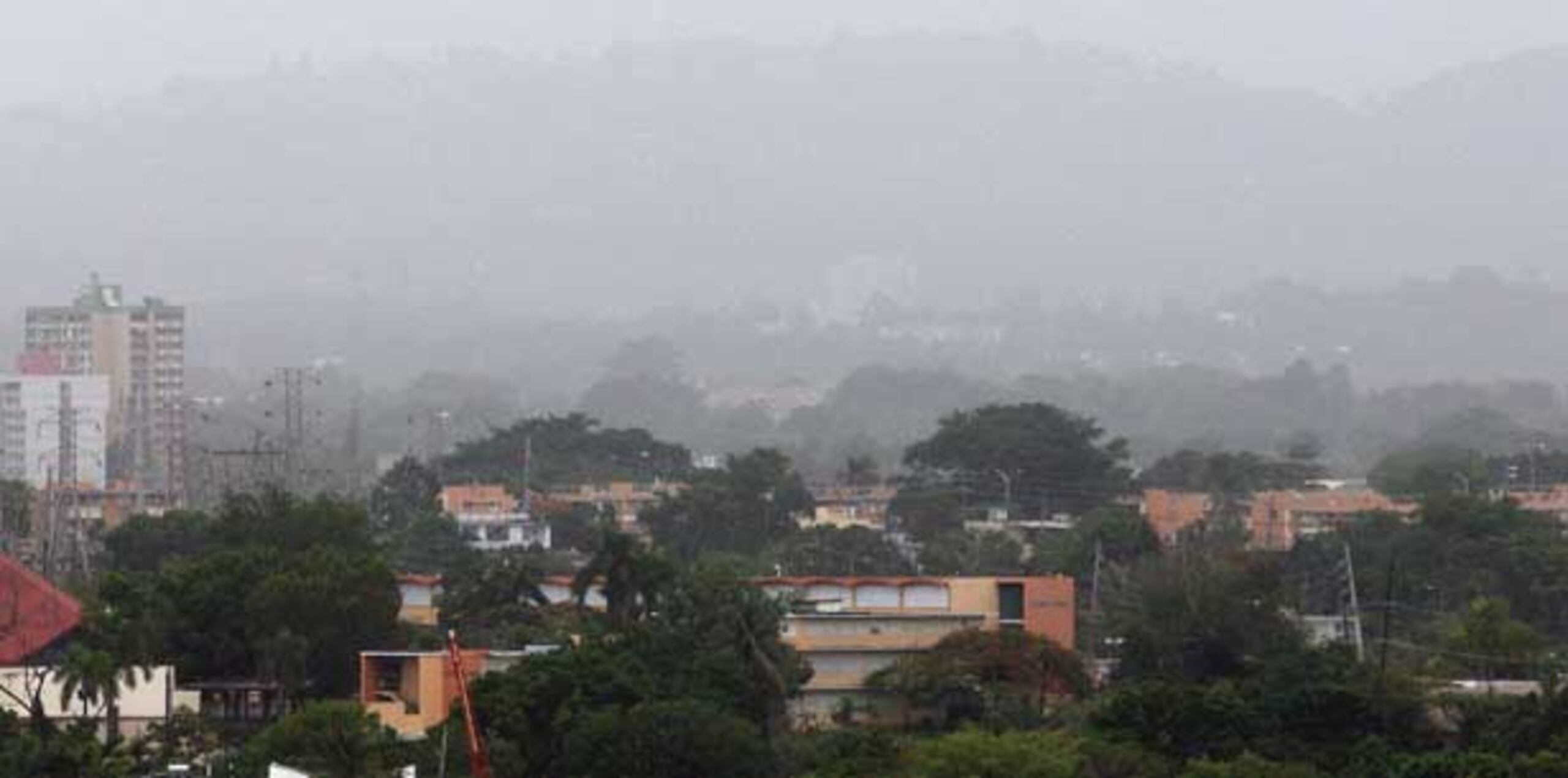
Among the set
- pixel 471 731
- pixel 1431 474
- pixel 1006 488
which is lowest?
pixel 471 731

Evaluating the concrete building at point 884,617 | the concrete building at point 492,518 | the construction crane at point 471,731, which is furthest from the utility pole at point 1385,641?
the concrete building at point 492,518

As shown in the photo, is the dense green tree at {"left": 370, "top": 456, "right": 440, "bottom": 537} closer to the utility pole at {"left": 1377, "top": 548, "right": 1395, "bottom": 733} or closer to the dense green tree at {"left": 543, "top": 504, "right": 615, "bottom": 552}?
the dense green tree at {"left": 543, "top": 504, "right": 615, "bottom": 552}

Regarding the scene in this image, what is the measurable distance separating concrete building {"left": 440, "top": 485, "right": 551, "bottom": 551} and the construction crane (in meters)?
26.7

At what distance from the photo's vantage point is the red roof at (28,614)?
45.2 metres

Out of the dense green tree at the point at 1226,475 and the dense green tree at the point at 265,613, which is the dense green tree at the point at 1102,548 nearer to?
the dense green tree at the point at 265,613

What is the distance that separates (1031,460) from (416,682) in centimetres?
3298

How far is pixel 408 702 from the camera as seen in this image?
1667 inches

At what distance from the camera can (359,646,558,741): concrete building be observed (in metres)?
41.7

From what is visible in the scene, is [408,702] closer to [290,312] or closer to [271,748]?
[271,748]

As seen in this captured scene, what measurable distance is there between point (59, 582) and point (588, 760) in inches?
770

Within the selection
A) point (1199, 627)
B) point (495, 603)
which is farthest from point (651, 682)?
point (495, 603)

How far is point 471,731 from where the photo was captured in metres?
35.7

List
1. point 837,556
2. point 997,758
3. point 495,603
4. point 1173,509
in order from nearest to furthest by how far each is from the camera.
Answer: point 997,758, point 495,603, point 837,556, point 1173,509

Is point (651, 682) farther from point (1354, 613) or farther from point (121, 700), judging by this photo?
point (1354, 613)
